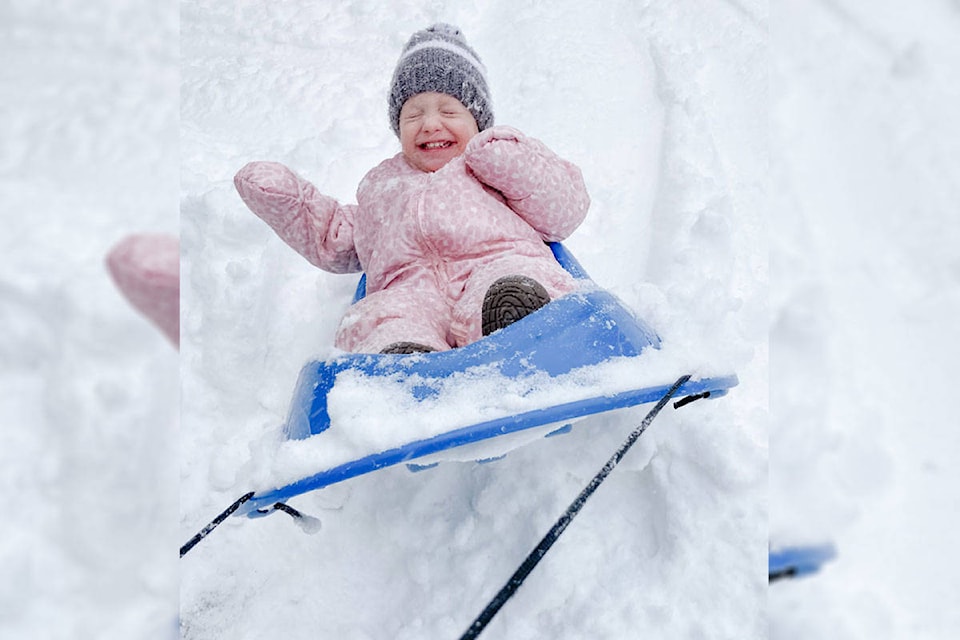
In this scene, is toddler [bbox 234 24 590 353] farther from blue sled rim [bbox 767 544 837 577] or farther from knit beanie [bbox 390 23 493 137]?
blue sled rim [bbox 767 544 837 577]

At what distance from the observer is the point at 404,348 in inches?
34.6

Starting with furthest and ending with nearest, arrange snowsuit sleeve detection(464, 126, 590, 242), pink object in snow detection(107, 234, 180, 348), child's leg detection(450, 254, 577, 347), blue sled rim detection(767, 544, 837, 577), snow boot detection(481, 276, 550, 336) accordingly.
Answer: snowsuit sleeve detection(464, 126, 590, 242) < child's leg detection(450, 254, 577, 347) < snow boot detection(481, 276, 550, 336) < blue sled rim detection(767, 544, 837, 577) < pink object in snow detection(107, 234, 180, 348)

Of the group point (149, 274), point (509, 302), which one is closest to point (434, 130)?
point (509, 302)

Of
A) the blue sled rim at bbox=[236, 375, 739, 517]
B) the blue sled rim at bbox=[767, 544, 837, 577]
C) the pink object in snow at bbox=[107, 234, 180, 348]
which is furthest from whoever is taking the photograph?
the blue sled rim at bbox=[236, 375, 739, 517]

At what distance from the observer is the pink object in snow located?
0.33 meters

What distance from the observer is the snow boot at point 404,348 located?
876 millimetres

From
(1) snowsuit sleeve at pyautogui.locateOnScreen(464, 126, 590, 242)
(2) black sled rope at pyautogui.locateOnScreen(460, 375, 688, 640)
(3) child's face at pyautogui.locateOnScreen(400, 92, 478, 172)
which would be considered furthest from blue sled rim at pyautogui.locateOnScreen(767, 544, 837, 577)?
(3) child's face at pyautogui.locateOnScreen(400, 92, 478, 172)

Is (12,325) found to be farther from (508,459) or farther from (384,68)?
(384,68)

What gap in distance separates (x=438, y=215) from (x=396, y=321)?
0.78 feet

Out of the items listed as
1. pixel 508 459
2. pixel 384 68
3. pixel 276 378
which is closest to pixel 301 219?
pixel 276 378

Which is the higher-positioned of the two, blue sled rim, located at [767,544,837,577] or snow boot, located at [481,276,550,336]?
snow boot, located at [481,276,550,336]

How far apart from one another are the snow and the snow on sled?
26 mm

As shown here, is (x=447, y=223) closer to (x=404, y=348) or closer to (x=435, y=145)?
(x=435, y=145)

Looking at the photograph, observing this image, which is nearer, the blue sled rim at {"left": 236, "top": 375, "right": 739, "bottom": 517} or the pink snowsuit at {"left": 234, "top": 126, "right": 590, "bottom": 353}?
the blue sled rim at {"left": 236, "top": 375, "right": 739, "bottom": 517}
